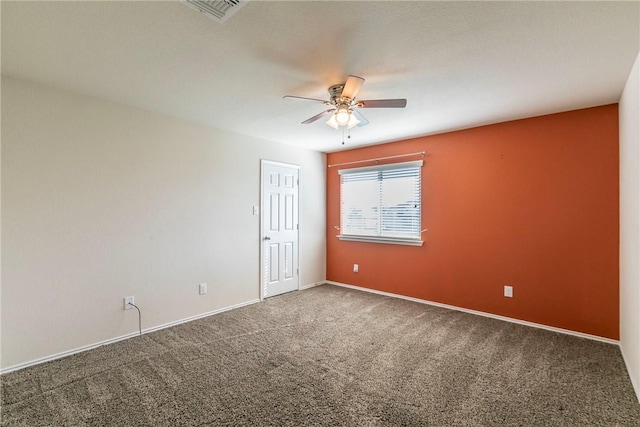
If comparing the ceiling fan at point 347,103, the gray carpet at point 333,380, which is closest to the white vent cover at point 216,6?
the ceiling fan at point 347,103

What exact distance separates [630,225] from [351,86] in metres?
2.53

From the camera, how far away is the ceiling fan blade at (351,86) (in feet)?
6.98

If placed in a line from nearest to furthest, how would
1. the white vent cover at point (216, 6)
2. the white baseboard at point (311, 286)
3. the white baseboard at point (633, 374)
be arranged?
the white vent cover at point (216, 6)
the white baseboard at point (633, 374)
the white baseboard at point (311, 286)

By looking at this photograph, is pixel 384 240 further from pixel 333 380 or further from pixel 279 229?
pixel 333 380

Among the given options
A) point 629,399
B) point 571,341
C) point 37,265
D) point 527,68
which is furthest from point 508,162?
point 37,265

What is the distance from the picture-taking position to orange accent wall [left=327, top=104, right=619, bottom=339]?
302cm

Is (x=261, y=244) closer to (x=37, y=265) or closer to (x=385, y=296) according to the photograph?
(x=385, y=296)

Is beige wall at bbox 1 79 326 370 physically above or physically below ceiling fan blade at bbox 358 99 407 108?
below

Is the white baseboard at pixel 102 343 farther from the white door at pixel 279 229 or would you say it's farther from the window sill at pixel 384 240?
the window sill at pixel 384 240

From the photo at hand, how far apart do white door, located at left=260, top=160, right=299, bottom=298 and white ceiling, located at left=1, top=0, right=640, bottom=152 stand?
1574mm

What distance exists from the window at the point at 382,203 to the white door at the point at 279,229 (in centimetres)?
91

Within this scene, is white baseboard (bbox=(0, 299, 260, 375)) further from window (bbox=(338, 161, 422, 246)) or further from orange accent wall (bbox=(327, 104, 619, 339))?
orange accent wall (bbox=(327, 104, 619, 339))

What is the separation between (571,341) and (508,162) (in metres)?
2.00

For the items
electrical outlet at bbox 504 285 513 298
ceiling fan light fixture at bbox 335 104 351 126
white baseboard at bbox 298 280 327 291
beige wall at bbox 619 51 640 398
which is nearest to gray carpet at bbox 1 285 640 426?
beige wall at bbox 619 51 640 398
